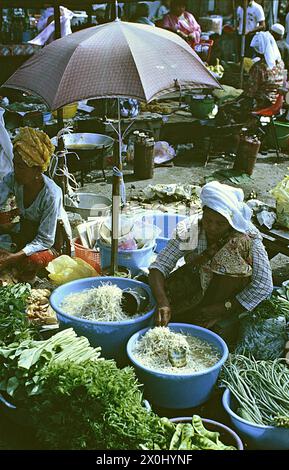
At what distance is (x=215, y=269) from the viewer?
386cm

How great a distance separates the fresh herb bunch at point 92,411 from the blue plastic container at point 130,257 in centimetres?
159

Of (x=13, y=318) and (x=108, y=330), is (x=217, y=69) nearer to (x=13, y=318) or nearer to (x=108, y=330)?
(x=108, y=330)

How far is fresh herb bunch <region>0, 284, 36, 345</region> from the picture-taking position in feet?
11.4

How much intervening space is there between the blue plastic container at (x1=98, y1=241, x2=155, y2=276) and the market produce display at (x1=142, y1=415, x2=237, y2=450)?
5.98ft

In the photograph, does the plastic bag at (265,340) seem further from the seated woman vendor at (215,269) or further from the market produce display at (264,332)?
the seated woman vendor at (215,269)

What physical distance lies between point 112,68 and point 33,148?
1.12 metres

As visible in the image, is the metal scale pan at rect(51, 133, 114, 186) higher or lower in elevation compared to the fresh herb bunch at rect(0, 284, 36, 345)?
lower

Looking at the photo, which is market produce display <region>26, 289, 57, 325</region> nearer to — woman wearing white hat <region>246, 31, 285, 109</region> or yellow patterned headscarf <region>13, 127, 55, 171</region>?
yellow patterned headscarf <region>13, 127, 55, 171</region>

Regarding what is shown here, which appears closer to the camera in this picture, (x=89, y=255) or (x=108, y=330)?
(x=108, y=330)

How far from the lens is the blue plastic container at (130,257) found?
4.59 m

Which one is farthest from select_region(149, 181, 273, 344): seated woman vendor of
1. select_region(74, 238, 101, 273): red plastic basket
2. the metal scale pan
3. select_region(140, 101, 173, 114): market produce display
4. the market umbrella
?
select_region(140, 101, 173, 114): market produce display

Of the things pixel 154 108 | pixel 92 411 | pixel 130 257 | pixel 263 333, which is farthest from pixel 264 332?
pixel 154 108
